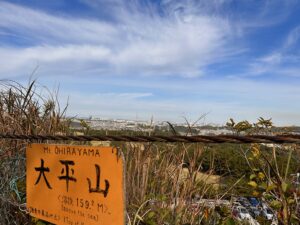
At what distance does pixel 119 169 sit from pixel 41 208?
898 mm

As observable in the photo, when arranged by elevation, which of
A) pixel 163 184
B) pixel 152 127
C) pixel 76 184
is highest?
pixel 152 127

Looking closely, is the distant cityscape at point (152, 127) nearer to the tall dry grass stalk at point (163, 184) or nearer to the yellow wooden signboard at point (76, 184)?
the tall dry grass stalk at point (163, 184)

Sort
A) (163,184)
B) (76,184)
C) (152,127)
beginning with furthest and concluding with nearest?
(152,127)
(163,184)
(76,184)

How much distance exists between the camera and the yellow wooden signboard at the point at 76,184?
84.0 inches

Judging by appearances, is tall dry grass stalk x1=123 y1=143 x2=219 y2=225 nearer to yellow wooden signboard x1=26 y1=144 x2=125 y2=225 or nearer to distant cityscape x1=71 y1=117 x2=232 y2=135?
distant cityscape x1=71 y1=117 x2=232 y2=135

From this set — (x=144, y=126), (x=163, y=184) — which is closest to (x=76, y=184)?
(x=163, y=184)

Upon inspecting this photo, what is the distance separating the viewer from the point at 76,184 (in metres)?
2.39

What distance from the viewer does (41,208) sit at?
2717 millimetres

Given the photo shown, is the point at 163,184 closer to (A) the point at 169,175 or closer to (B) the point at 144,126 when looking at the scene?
(A) the point at 169,175

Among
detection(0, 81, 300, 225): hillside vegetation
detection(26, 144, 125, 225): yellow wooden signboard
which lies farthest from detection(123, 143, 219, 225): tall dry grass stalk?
detection(26, 144, 125, 225): yellow wooden signboard

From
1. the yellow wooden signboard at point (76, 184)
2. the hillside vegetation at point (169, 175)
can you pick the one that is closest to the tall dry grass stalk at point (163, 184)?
the hillside vegetation at point (169, 175)

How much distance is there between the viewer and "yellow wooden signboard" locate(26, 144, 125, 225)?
2133 mm

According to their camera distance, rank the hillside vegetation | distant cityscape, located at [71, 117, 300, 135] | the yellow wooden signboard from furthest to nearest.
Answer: distant cityscape, located at [71, 117, 300, 135] → the hillside vegetation → the yellow wooden signboard

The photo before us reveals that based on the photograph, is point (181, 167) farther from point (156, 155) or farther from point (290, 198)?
point (290, 198)
